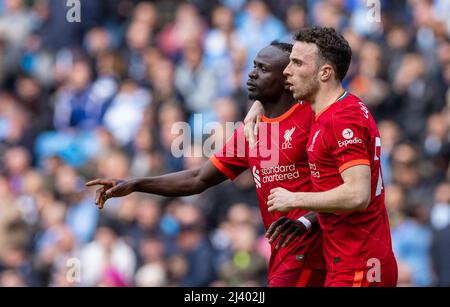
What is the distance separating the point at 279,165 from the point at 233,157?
45cm

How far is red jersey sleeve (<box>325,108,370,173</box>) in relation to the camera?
6566mm

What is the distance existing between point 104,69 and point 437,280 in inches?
222

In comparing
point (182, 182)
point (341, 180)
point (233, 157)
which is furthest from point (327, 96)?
point (182, 182)

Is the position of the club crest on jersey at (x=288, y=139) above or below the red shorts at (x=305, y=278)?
above

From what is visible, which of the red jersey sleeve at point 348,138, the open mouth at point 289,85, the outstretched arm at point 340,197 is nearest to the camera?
the outstretched arm at point 340,197

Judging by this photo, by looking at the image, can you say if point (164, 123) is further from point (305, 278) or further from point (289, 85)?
point (289, 85)

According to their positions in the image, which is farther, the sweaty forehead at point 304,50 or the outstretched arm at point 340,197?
the sweaty forehead at point 304,50

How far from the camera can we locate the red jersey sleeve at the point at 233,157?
7.73m

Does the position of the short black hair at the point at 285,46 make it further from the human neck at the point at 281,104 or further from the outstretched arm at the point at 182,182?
the outstretched arm at the point at 182,182

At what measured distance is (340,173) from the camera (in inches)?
262

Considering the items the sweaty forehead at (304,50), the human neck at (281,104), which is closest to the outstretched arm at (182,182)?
the human neck at (281,104)

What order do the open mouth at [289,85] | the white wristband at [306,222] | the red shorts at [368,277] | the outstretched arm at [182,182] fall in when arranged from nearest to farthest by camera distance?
the red shorts at [368,277], the open mouth at [289,85], the white wristband at [306,222], the outstretched arm at [182,182]

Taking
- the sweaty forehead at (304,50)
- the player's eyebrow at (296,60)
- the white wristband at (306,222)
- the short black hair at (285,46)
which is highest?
the short black hair at (285,46)
